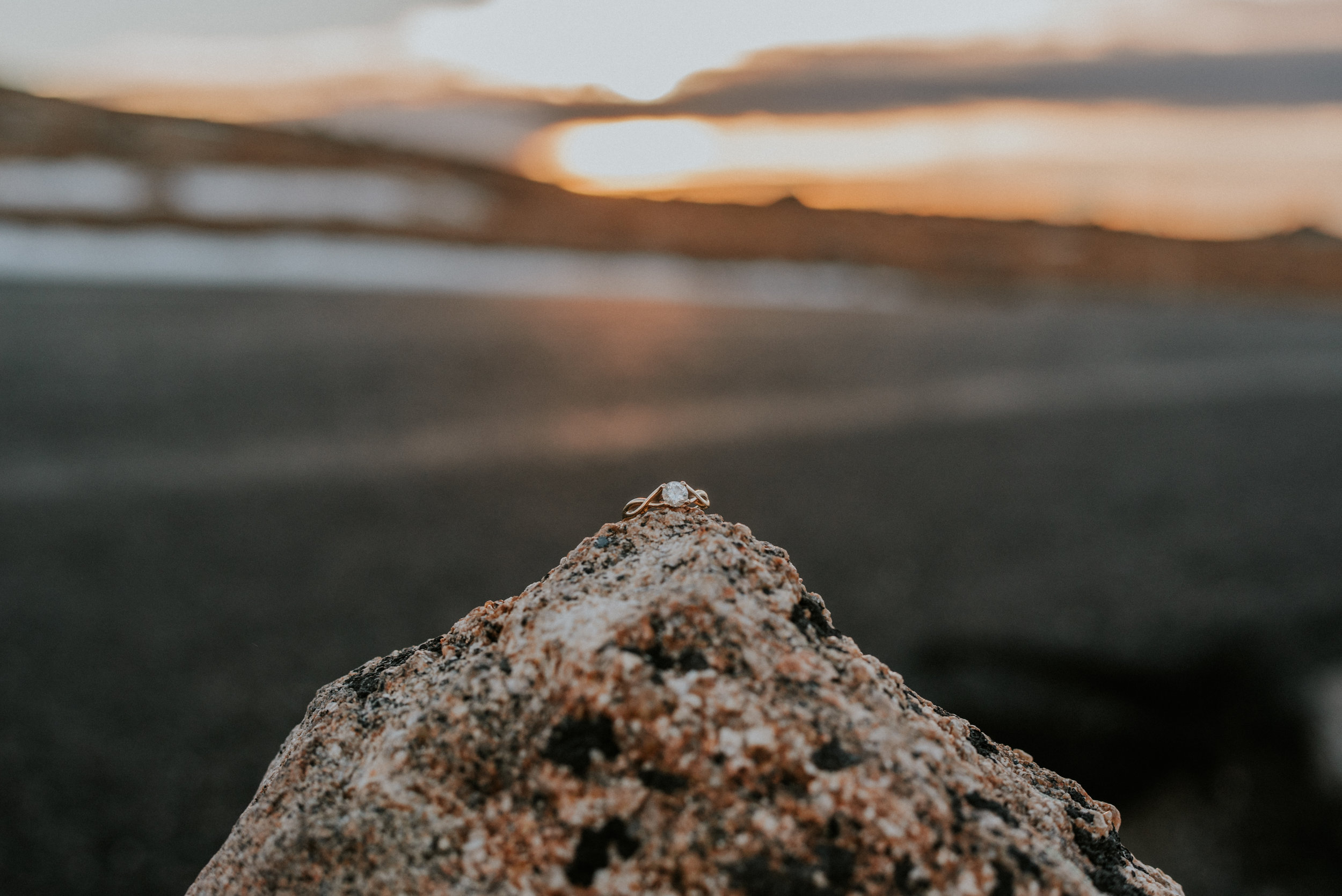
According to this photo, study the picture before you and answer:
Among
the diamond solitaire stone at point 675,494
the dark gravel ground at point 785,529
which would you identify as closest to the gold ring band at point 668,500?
the diamond solitaire stone at point 675,494

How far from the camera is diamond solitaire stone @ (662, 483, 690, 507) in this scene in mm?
918

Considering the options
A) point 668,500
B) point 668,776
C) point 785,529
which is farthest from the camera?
point 785,529

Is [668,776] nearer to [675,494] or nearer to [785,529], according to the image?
[675,494]

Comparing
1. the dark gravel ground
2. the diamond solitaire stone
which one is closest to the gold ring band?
the diamond solitaire stone

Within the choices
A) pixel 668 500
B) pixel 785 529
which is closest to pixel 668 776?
pixel 668 500

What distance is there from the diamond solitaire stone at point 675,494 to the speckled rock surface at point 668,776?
0.09m

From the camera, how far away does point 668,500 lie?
0.92 m

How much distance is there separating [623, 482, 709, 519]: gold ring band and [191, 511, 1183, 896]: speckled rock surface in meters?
0.09

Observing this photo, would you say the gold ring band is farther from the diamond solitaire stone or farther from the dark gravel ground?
the dark gravel ground

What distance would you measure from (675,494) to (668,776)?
0.30 meters

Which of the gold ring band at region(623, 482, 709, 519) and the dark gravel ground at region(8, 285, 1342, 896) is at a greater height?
the gold ring band at region(623, 482, 709, 519)

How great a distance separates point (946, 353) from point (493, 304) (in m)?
4.19

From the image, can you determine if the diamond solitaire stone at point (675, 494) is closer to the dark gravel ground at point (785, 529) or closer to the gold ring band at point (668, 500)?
the gold ring band at point (668, 500)

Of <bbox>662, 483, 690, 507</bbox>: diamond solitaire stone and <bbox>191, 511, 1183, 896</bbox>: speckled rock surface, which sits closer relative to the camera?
<bbox>191, 511, 1183, 896</bbox>: speckled rock surface
